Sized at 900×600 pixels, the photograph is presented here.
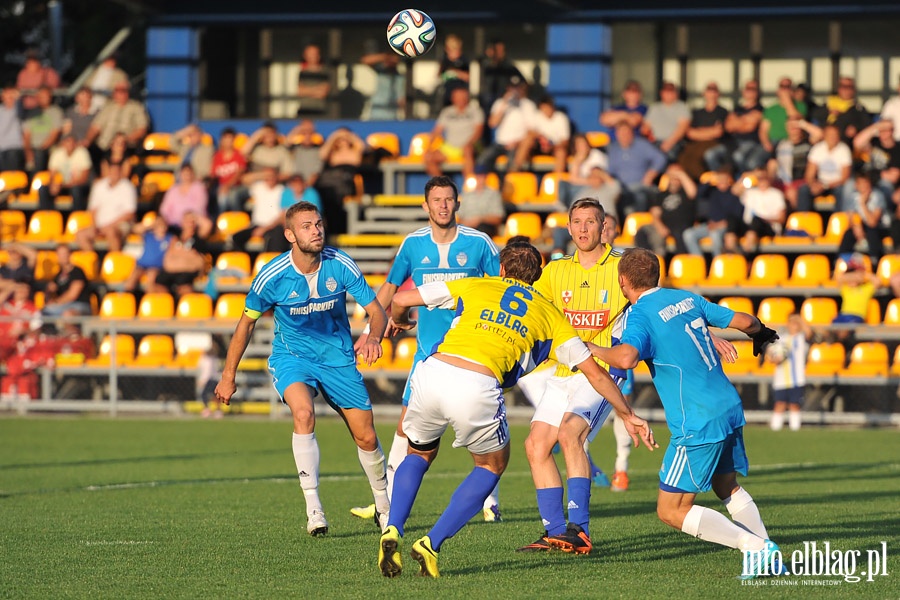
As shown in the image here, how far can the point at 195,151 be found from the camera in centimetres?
2256

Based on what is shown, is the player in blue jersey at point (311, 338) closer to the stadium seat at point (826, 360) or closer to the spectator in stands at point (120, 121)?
the stadium seat at point (826, 360)

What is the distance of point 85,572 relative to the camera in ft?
23.3

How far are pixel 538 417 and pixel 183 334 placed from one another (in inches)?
457

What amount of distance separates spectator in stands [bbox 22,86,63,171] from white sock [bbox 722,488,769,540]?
62.6ft

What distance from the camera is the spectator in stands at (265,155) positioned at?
22.0 meters

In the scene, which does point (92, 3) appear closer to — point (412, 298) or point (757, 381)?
point (757, 381)

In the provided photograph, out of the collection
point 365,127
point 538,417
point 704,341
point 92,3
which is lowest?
point 538,417

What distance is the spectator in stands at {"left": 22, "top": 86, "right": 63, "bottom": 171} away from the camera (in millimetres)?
23875

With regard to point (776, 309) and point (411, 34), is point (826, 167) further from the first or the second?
point (411, 34)

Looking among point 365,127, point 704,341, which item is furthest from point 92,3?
point 704,341

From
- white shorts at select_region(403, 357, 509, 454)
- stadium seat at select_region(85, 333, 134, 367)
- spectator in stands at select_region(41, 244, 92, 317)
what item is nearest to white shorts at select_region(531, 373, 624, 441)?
white shorts at select_region(403, 357, 509, 454)

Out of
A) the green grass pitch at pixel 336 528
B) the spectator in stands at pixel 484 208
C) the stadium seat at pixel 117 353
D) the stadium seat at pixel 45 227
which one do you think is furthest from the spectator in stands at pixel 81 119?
the green grass pitch at pixel 336 528

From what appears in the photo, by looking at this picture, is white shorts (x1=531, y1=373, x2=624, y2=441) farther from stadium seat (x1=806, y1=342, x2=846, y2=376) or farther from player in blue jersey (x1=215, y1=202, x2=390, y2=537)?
stadium seat (x1=806, y1=342, x2=846, y2=376)

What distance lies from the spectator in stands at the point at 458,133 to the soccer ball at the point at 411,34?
330 inches
